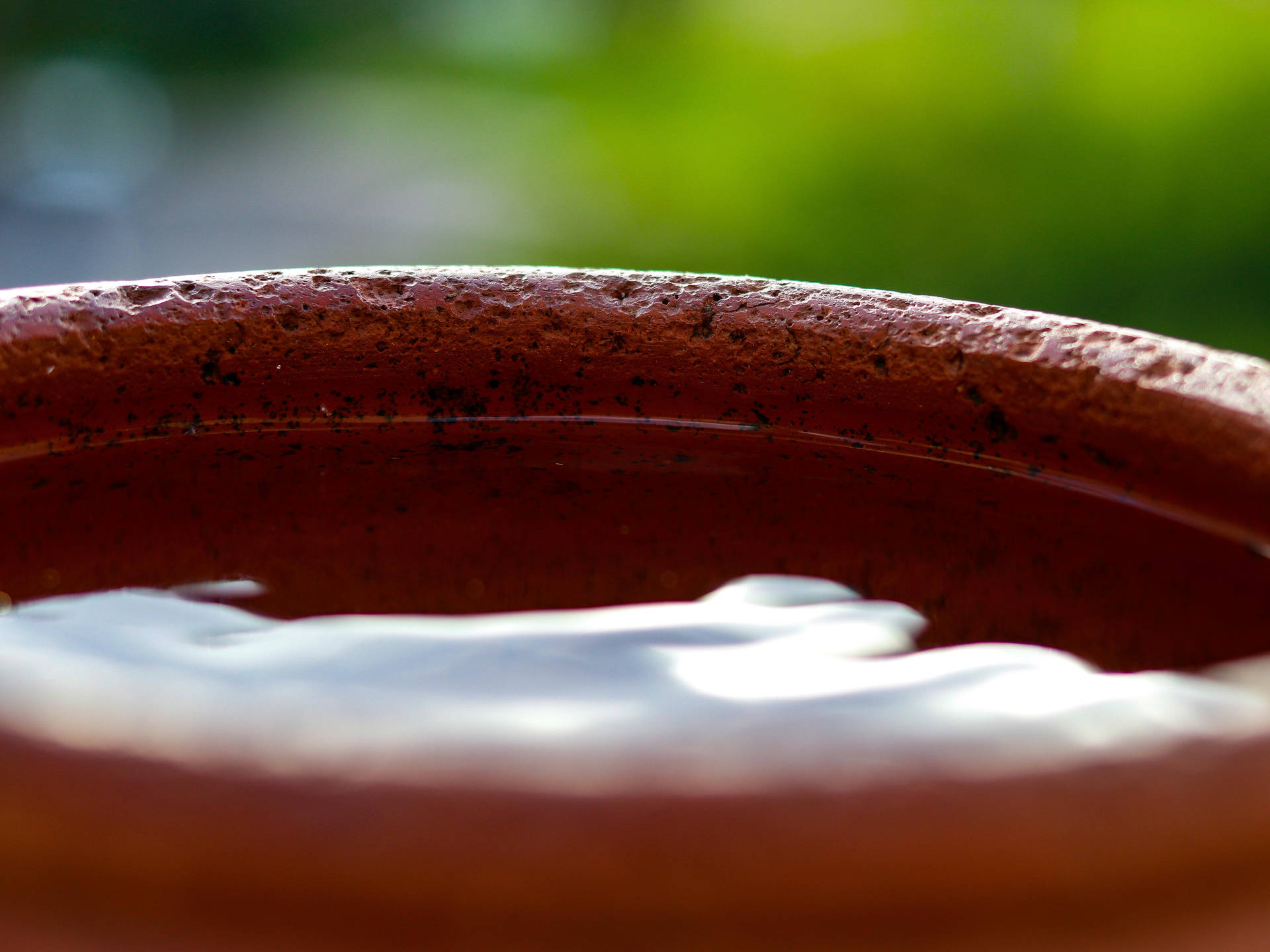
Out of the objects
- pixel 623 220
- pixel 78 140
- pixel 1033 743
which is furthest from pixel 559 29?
pixel 1033 743

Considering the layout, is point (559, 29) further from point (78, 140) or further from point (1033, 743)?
point (1033, 743)

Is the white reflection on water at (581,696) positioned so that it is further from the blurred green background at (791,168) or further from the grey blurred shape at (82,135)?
the grey blurred shape at (82,135)

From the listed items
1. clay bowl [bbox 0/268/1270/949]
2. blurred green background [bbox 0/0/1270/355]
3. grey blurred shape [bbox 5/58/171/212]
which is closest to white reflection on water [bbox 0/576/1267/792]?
clay bowl [bbox 0/268/1270/949]

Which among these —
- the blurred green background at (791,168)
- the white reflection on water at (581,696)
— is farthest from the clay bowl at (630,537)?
the blurred green background at (791,168)

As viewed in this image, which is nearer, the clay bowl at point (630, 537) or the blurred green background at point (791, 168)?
the clay bowl at point (630, 537)

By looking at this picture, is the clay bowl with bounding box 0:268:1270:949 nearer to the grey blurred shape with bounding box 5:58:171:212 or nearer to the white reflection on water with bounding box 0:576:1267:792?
the white reflection on water with bounding box 0:576:1267:792

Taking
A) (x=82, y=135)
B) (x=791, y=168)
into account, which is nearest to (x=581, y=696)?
(x=791, y=168)
